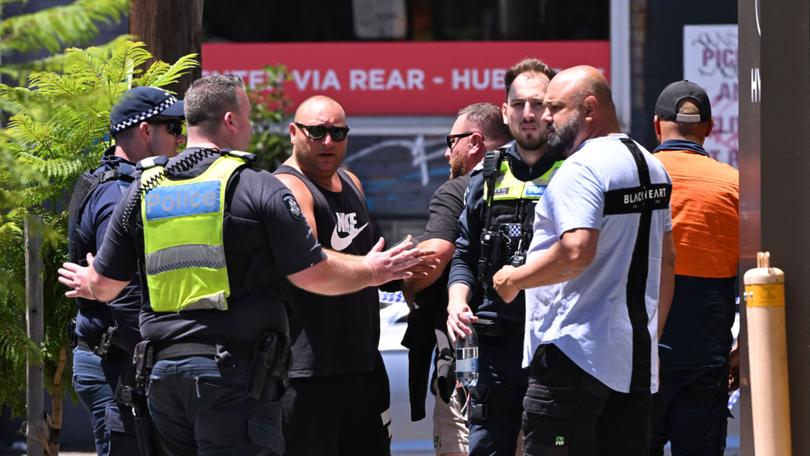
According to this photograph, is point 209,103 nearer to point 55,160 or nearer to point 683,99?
point 55,160

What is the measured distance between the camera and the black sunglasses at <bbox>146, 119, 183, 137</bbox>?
533 centimetres

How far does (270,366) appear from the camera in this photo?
13.9 feet

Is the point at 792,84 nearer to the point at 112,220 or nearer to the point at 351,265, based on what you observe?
the point at 351,265

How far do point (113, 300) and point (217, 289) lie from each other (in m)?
1.05

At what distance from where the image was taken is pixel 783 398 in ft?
13.5

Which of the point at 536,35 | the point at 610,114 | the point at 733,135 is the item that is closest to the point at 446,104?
the point at 536,35

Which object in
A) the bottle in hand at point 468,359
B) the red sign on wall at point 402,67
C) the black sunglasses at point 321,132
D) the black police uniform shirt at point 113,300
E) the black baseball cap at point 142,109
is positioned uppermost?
the red sign on wall at point 402,67

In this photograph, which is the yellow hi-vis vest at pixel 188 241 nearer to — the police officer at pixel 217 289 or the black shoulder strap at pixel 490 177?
the police officer at pixel 217 289

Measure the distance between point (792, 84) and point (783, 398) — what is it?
3.45 ft

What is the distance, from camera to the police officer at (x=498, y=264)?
481 centimetres

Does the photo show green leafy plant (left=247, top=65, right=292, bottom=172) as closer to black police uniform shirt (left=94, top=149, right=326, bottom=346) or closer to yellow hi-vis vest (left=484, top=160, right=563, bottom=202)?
yellow hi-vis vest (left=484, top=160, right=563, bottom=202)

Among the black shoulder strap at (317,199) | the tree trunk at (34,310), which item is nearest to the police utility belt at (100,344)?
the tree trunk at (34,310)

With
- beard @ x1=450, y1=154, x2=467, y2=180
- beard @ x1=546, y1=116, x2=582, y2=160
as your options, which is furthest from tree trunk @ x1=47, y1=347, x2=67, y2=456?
beard @ x1=546, y1=116, x2=582, y2=160

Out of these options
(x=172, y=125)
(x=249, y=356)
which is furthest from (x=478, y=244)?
(x=172, y=125)
